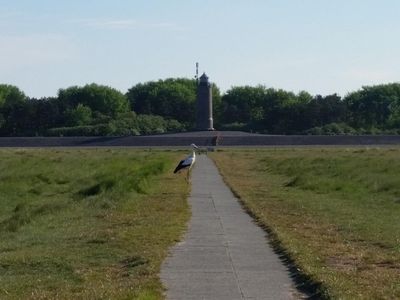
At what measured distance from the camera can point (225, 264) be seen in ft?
38.5

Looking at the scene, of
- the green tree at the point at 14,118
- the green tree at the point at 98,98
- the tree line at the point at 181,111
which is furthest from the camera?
the green tree at the point at 98,98

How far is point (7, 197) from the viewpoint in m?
28.7

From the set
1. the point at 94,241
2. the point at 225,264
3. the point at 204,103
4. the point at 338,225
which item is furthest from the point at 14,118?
the point at 225,264

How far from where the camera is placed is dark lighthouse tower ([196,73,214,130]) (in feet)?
300

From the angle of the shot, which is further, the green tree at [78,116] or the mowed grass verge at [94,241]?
the green tree at [78,116]

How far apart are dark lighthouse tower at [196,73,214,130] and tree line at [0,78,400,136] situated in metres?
10.2

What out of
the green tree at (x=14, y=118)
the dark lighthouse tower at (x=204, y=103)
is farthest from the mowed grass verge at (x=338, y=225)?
the green tree at (x=14, y=118)

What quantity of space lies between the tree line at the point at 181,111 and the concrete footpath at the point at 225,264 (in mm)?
83479

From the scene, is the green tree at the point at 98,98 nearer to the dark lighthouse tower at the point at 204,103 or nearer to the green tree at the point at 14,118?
the green tree at the point at 14,118

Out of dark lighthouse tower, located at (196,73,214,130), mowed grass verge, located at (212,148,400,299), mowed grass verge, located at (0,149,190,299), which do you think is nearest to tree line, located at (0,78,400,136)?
dark lighthouse tower, located at (196,73,214,130)

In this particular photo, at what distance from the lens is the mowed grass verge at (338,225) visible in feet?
34.1

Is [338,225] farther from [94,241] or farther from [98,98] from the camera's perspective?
[98,98]

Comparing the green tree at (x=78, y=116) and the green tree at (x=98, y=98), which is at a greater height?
the green tree at (x=98, y=98)

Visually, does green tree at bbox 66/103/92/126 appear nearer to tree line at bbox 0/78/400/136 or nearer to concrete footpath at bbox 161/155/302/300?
tree line at bbox 0/78/400/136
